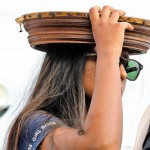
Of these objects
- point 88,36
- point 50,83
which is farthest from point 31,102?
point 88,36

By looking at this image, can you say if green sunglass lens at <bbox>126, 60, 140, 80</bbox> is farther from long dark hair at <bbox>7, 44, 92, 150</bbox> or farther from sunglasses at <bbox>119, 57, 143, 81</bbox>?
long dark hair at <bbox>7, 44, 92, 150</bbox>

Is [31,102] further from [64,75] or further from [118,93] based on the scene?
[118,93]

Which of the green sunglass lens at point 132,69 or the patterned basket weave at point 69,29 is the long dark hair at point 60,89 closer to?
the patterned basket weave at point 69,29

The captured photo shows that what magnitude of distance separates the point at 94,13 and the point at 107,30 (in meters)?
0.12

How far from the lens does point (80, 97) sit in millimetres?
3594

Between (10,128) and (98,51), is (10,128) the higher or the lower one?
the lower one

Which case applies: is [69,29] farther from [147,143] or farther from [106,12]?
[147,143]

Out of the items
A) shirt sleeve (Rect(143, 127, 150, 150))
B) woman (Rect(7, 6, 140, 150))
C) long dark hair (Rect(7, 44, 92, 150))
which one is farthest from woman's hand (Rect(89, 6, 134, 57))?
shirt sleeve (Rect(143, 127, 150, 150))

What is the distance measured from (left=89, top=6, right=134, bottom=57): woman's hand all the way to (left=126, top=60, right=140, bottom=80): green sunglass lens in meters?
0.35

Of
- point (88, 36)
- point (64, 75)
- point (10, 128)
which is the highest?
point (88, 36)

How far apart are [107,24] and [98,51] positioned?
135 mm

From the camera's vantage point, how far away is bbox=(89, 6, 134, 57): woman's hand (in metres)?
3.37

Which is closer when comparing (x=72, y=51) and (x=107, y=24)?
(x=107, y=24)

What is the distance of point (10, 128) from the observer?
3.58 metres
